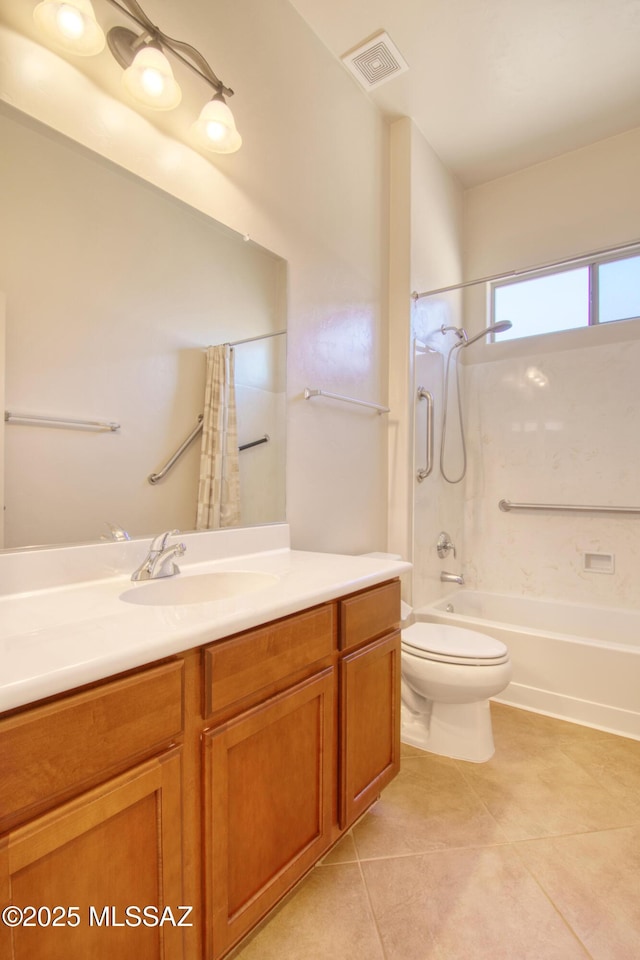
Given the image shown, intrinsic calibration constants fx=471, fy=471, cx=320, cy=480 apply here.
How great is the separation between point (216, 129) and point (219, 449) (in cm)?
98

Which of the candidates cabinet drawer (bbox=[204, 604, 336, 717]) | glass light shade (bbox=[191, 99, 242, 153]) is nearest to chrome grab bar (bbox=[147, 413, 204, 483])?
cabinet drawer (bbox=[204, 604, 336, 717])

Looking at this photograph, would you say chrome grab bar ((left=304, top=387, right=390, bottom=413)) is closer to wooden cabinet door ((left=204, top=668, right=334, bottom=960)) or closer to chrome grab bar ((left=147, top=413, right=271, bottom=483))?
chrome grab bar ((left=147, top=413, right=271, bottom=483))

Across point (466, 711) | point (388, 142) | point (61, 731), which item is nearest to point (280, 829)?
point (61, 731)

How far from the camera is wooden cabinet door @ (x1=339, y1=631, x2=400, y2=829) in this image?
4.15 ft

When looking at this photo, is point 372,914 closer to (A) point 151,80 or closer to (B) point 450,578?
(B) point 450,578

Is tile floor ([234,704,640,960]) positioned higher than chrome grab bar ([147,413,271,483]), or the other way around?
chrome grab bar ([147,413,271,483])

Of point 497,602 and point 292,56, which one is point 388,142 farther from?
point 497,602

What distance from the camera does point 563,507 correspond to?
2.72m

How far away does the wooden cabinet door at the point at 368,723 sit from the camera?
126 centimetres

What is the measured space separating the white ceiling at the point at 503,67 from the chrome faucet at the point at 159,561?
83.7 inches

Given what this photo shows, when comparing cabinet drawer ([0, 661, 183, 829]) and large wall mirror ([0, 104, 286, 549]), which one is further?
large wall mirror ([0, 104, 286, 549])

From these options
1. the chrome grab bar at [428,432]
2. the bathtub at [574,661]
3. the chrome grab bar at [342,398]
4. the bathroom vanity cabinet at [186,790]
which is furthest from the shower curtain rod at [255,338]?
the bathtub at [574,661]

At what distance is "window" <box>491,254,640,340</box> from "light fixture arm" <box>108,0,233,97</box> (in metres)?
2.19

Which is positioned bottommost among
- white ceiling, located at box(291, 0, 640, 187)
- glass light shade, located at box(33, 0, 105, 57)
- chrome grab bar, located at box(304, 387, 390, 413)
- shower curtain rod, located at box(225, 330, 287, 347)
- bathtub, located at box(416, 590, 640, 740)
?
bathtub, located at box(416, 590, 640, 740)
